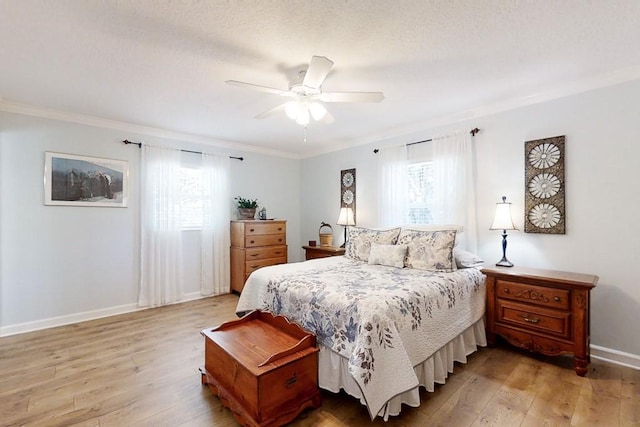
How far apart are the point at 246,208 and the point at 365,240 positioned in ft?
7.29

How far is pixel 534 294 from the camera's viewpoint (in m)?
2.49

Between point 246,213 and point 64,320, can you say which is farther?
point 246,213

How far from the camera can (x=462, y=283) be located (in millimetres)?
2557

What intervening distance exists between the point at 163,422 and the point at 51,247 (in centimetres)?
276

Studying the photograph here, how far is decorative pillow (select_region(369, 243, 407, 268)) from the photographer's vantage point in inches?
116

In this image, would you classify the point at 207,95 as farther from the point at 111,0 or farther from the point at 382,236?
the point at 382,236

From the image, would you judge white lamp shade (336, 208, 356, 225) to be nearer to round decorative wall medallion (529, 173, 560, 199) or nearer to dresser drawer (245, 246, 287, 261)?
dresser drawer (245, 246, 287, 261)

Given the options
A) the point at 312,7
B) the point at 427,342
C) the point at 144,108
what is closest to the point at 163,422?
the point at 427,342

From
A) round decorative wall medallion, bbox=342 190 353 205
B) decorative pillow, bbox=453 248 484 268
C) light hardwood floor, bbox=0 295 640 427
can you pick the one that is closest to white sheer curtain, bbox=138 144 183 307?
light hardwood floor, bbox=0 295 640 427

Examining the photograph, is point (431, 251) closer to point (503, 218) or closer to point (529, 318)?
point (503, 218)

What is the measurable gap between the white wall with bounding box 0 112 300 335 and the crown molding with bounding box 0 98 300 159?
0.20ft

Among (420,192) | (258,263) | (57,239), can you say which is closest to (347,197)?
(420,192)

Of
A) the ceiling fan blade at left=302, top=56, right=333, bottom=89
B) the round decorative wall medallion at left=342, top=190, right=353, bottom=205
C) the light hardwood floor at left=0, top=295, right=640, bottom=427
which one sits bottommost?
the light hardwood floor at left=0, top=295, right=640, bottom=427

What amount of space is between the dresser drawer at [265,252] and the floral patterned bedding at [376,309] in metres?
1.76
